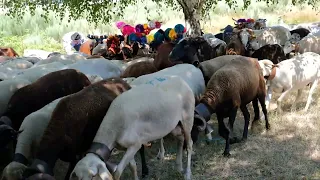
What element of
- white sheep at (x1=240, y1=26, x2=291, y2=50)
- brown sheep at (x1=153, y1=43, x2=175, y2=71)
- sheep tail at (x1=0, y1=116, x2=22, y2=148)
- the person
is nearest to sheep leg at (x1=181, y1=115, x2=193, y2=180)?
sheep tail at (x1=0, y1=116, x2=22, y2=148)

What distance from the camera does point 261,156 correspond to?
19.3 feet

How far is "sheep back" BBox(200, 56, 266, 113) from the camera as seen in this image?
232 inches

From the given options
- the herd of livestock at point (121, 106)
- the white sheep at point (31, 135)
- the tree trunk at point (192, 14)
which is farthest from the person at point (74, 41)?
the white sheep at point (31, 135)

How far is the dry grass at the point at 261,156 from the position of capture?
5.42 m

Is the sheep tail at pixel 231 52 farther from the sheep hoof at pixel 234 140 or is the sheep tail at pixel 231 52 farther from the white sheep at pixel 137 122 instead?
the white sheep at pixel 137 122

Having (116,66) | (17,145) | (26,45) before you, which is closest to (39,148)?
(17,145)

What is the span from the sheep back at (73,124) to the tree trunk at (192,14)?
203 inches

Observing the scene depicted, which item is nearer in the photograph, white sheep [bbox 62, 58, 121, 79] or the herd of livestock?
the herd of livestock

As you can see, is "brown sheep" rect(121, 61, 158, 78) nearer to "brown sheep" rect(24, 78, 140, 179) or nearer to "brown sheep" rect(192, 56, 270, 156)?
"brown sheep" rect(192, 56, 270, 156)

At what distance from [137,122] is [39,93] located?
194 centimetres

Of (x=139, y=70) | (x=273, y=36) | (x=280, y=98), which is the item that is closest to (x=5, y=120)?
(x=139, y=70)

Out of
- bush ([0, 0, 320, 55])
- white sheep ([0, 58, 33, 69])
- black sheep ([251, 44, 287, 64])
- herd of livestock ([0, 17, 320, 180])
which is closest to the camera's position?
herd of livestock ([0, 17, 320, 180])

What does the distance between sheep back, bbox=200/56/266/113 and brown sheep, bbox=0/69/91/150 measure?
1.83 meters

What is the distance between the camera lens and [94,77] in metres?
6.87
